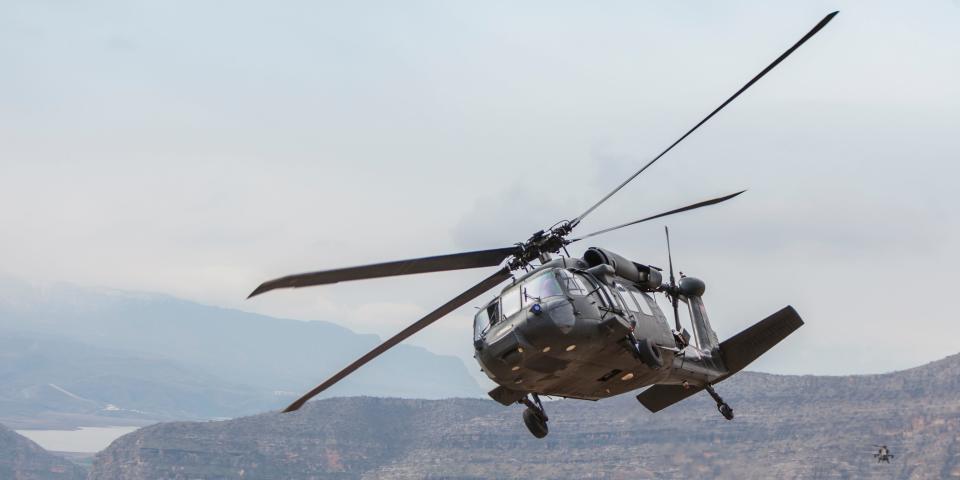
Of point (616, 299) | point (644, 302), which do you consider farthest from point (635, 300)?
point (616, 299)

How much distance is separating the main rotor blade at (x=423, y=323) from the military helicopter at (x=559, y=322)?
4 centimetres

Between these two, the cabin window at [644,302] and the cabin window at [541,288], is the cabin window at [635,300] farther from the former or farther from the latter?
the cabin window at [541,288]

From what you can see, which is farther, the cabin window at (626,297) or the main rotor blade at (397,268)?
the cabin window at (626,297)

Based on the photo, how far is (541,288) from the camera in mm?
33312

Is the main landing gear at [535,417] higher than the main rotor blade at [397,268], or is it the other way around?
the main rotor blade at [397,268]

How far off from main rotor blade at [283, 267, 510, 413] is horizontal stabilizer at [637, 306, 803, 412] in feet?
28.3

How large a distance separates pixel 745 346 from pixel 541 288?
1228 cm

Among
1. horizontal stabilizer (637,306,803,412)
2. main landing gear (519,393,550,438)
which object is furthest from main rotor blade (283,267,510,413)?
horizontal stabilizer (637,306,803,412)

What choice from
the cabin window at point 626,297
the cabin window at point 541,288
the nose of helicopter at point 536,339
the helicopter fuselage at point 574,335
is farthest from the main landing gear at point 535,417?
the cabin window at point 541,288

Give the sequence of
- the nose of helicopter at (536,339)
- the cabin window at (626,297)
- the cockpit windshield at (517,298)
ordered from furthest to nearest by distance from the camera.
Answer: the cabin window at (626,297)
the cockpit windshield at (517,298)
the nose of helicopter at (536,339)

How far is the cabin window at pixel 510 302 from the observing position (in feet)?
109

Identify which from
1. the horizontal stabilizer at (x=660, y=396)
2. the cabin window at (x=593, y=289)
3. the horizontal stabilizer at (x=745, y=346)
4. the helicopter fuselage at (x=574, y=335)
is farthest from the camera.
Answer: the horizontal stabilizer at (x=660, y=396)

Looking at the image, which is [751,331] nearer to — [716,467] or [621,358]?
[621,358]

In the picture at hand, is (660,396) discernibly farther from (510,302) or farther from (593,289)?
(510,302)
